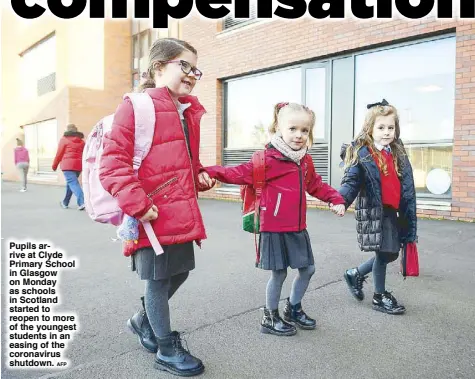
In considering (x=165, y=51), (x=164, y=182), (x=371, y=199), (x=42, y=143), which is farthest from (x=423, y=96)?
(x=42, y=143)

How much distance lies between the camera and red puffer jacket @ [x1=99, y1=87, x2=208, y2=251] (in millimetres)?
2098

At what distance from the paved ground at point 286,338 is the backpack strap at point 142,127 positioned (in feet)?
3.65

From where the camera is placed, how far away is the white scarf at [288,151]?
2760 millimetres

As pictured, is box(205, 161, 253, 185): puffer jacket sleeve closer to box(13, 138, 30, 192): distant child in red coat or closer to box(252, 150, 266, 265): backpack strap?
box(252, 150, 266, 265): backpack strap

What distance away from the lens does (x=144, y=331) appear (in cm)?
261

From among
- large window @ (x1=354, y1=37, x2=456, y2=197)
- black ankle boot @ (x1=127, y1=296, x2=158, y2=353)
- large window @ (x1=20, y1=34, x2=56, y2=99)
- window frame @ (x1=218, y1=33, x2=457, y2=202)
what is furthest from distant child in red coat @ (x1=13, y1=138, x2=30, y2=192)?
black ankle boot @ (x1=127, y1=296, x2=158, y2=353)

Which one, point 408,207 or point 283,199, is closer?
point 283,199

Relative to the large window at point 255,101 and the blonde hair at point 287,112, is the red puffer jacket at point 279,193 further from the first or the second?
the large window at point 255,101

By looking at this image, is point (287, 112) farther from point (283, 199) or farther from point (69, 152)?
point (69, 152)

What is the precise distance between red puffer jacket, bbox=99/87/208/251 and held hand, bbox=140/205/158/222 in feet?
0.07

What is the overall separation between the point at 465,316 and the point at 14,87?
25.1 meters

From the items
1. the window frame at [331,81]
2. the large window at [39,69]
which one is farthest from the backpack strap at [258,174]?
the large window at [39,69]

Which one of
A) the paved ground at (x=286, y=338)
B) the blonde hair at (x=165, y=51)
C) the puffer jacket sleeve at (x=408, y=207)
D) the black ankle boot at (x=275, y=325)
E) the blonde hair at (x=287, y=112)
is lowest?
the paved ground at (x=286, y=338)

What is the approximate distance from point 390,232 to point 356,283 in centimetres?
54
